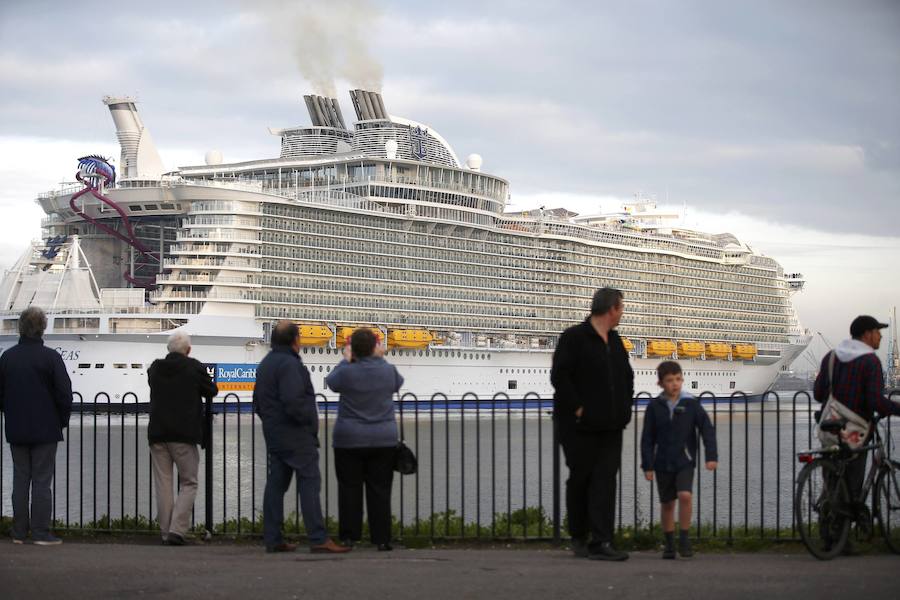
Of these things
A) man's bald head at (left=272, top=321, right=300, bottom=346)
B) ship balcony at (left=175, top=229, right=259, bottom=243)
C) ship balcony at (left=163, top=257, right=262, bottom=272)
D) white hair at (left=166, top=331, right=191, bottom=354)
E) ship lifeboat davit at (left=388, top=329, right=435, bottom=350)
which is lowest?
ship lifeboat davit at (left=388, top=329, right=435, bottom=350)

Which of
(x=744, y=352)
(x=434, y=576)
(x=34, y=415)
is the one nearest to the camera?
(x=434, y=576)

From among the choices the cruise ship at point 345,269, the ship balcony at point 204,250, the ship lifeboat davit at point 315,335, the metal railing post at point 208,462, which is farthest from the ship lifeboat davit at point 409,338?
the metal railing post at point 208,462

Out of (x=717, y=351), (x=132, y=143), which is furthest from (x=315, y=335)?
(x=717, y=351)

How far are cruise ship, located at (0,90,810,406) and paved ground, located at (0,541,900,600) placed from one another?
42532 millimetres

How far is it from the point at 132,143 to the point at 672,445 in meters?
56.4

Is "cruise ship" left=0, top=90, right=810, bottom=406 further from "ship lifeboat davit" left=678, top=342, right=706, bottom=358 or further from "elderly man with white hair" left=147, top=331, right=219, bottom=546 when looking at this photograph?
"elderly man with white hair" left=147, top=331, right=219, bottom=546

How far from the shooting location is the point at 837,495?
9.24 meters

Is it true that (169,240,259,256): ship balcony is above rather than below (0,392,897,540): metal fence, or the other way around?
above

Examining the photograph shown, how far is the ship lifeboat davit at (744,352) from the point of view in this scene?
275 ft

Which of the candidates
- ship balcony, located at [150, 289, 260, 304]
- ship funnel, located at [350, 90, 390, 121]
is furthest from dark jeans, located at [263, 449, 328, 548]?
ship funnel, located at [350, 90, 390, 121]

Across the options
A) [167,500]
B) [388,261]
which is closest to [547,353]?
[388,261]

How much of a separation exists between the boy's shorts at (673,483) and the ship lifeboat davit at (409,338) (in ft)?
176

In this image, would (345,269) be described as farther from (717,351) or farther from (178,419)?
(178,419)

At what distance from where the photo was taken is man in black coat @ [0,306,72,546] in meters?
10.5
